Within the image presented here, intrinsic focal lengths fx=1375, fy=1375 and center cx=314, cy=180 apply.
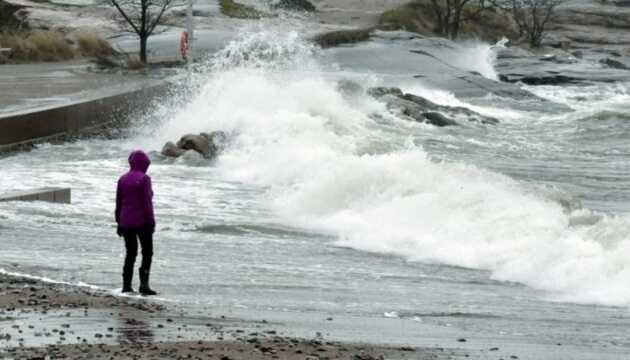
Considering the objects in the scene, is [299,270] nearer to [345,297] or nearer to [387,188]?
[345,297]

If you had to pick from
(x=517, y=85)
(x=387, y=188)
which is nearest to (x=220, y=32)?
(x=517, y=85)

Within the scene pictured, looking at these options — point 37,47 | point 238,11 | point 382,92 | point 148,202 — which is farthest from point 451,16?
point 148,202

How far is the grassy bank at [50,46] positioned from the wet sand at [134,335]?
26979mm

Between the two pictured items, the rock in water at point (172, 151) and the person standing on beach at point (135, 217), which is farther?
the rock in water at point (172, 151)

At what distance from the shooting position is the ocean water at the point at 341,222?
35.1 ft

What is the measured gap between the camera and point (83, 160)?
21078mm

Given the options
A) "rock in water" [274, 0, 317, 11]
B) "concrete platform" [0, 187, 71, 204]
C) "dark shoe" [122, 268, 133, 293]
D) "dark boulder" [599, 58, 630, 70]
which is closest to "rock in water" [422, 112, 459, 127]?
"concrete platform" [0, 187, 71, 204]

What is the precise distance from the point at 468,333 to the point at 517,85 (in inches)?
1460

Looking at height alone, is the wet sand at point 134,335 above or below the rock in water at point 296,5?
above

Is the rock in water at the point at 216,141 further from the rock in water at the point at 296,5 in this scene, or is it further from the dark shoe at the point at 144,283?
the rock in water at the point at 296,5

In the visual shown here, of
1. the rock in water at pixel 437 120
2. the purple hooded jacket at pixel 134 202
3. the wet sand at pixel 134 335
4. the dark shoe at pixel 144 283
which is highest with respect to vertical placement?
the purple hooded jacket at pixel 134 202

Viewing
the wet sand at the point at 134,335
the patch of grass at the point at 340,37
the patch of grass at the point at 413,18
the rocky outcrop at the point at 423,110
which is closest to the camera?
the wet sand at the point at 134,335

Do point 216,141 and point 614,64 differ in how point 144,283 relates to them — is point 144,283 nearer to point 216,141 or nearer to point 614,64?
point 216,141

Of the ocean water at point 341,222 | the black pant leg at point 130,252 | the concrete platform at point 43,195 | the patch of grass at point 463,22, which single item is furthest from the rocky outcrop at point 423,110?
the black pant leg at point 130,252
